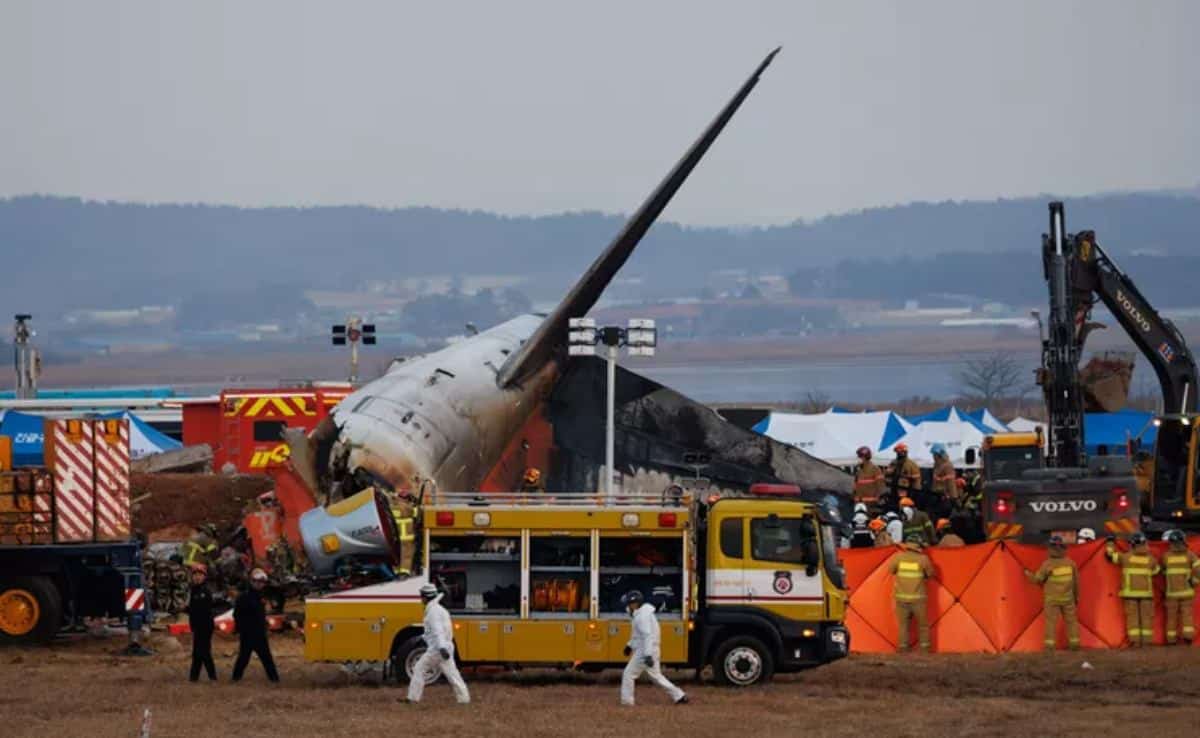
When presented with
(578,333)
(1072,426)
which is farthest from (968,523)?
(578,333)

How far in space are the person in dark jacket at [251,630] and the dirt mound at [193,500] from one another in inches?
654

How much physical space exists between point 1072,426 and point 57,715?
66.8 feet

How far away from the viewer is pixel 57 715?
23.3 meters

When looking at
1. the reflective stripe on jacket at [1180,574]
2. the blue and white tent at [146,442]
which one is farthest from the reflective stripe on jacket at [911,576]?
the blue and white tent at [146,442]

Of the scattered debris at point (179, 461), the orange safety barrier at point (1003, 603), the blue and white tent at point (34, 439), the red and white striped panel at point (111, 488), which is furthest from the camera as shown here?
the scattered debris at point (179, 461)

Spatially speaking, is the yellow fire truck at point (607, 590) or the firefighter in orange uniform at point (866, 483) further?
the firefighter in orange uniform at point (866, 483)

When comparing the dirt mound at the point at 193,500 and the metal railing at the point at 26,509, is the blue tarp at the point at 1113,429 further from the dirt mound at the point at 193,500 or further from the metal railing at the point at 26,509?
the metal railing at the point at 26,509

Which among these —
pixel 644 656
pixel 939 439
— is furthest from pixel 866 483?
pixel 939 439

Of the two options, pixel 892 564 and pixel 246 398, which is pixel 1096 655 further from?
pixel 246 398

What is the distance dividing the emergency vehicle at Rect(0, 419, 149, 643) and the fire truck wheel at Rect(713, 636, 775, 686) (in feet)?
30.8

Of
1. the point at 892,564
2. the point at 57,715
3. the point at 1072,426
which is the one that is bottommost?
the point at 57,715

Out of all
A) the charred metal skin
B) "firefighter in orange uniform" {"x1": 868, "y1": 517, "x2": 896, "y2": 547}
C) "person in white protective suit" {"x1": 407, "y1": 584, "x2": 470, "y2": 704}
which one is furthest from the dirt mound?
"person in white protective suit" {"x1": 407, "y1": 584, "x2": 470, "y2": 704}

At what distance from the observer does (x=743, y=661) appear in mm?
25078

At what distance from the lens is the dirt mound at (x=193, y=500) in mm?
43125
